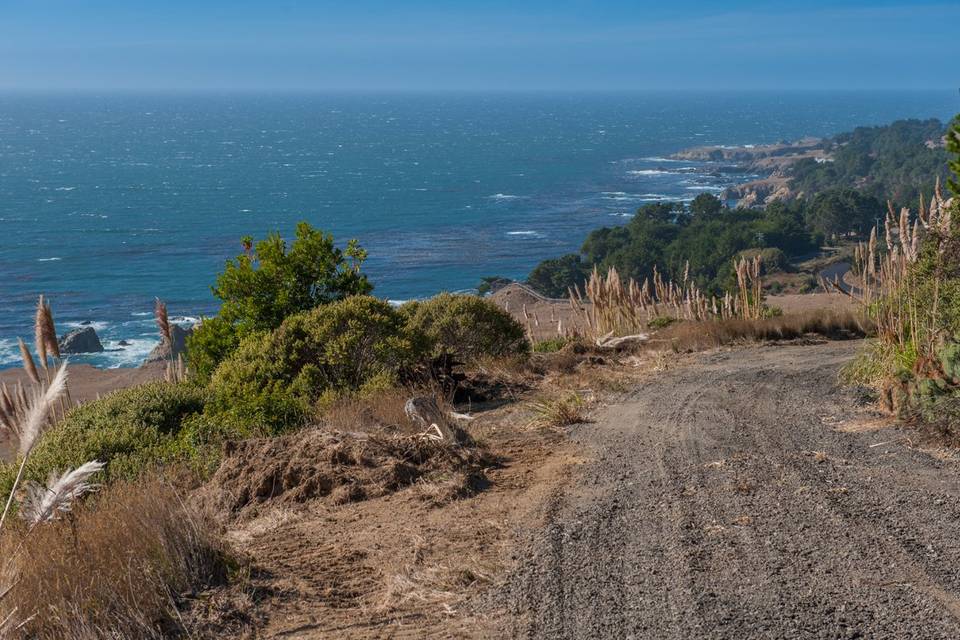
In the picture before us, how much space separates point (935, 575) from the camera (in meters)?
5.71

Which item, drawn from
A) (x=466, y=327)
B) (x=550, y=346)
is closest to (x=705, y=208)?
(x=550, y=346)

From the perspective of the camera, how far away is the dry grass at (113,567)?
5070 millimetres

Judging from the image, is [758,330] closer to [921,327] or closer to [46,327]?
[921,327]

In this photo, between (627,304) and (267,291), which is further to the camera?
(627,304)

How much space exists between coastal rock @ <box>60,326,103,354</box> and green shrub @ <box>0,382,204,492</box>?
3695 centimetres

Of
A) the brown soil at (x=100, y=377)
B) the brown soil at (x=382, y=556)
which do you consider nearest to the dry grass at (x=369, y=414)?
the brown soil at (x=382, y=556)

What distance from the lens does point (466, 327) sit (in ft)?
51.5

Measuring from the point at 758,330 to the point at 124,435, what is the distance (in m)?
11.3

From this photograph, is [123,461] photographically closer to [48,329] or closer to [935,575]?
[48,329]

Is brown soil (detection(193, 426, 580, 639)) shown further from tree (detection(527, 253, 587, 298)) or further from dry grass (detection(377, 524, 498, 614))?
tree (detection(527, 253, 587, 298))

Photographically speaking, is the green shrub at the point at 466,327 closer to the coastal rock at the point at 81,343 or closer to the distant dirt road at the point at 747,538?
the distant dirt road at the point at 747,538

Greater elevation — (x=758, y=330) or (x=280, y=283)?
(x=280, y=283)

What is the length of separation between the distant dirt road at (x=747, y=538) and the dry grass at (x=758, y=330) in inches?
258

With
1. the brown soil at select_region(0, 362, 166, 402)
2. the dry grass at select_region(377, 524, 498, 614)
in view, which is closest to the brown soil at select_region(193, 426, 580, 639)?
the dry grass at select_region(377, 524, 498, 614)
